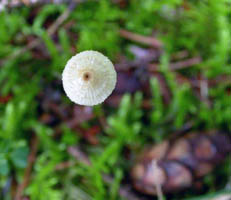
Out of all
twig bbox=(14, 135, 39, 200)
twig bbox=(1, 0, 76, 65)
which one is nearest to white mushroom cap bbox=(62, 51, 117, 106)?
twig bbox=(14, 135, 39, 200)

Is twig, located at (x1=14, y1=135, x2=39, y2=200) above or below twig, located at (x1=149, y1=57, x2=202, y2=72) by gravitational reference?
below

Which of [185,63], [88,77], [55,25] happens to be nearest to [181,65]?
[185,63]

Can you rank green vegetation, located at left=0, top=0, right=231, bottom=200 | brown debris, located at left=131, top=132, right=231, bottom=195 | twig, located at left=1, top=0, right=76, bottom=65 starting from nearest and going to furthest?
1. brown debris, located at left=131, top=132, right=231, bottom=195
2. green vegetation, located at left=0, top=0, right=231, bottom=200
3. twig, located at left=1, top=0, right=76, bottom=65

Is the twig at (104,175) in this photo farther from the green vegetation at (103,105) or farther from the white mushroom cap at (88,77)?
the white mushroom cap at (88,77)

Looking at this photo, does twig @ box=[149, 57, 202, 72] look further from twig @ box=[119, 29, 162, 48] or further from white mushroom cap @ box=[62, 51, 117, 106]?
white mushroom cap @ box=[62, 51, 117, 106]

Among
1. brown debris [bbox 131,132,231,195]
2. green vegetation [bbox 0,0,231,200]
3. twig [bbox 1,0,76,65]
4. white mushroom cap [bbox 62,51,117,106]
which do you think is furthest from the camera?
twig [bbox 1,0,76,65]

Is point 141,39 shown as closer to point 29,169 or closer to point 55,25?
point 55,25

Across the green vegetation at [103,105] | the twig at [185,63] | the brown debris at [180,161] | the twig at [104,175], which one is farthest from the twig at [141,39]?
the twig at [104,175]
